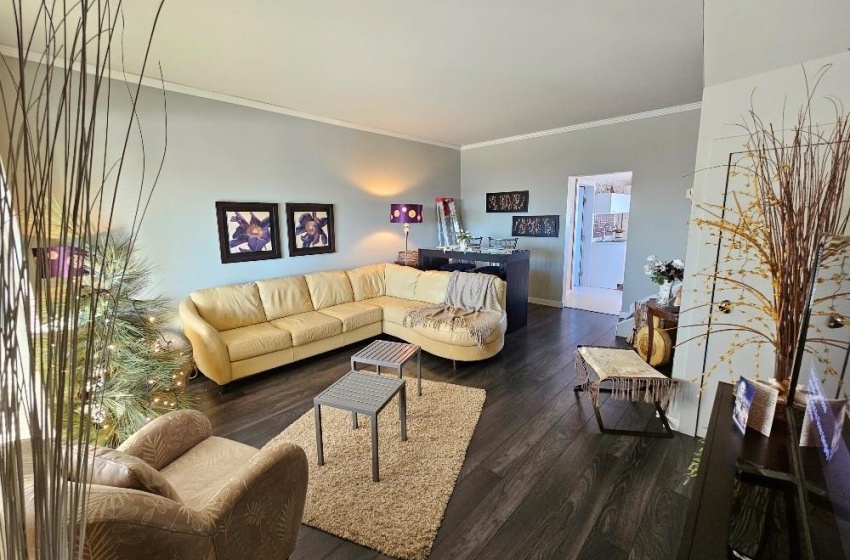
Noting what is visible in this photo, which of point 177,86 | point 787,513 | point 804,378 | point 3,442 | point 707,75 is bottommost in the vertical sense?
point 787,513

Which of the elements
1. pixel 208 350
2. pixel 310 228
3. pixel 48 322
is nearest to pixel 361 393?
pixel 208 350

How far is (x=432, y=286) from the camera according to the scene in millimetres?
4371

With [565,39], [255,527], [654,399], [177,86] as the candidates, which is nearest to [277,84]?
[177,86]

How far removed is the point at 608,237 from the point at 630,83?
406 cm

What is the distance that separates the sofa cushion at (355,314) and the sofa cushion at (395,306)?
9 centimetres

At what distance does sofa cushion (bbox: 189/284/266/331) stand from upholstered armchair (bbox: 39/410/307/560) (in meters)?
1.88

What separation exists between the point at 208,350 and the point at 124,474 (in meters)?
2.15

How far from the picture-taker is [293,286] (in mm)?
4043

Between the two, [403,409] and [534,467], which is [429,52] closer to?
[403,409]

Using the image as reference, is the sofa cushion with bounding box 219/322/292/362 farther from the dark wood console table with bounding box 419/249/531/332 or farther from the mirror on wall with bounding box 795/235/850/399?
the mirror on wall with bounding box 795/235/850/399

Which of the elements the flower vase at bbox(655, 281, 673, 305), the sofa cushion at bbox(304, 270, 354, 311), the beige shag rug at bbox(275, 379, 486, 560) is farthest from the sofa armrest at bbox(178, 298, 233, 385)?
the flower vase at bbox(655, 281, 673, 305)

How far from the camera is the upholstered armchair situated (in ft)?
3.10

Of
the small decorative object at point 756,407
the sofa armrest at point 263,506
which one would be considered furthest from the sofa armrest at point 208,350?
the small decorative object at point 756,407

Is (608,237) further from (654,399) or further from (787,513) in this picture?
(787,513)
